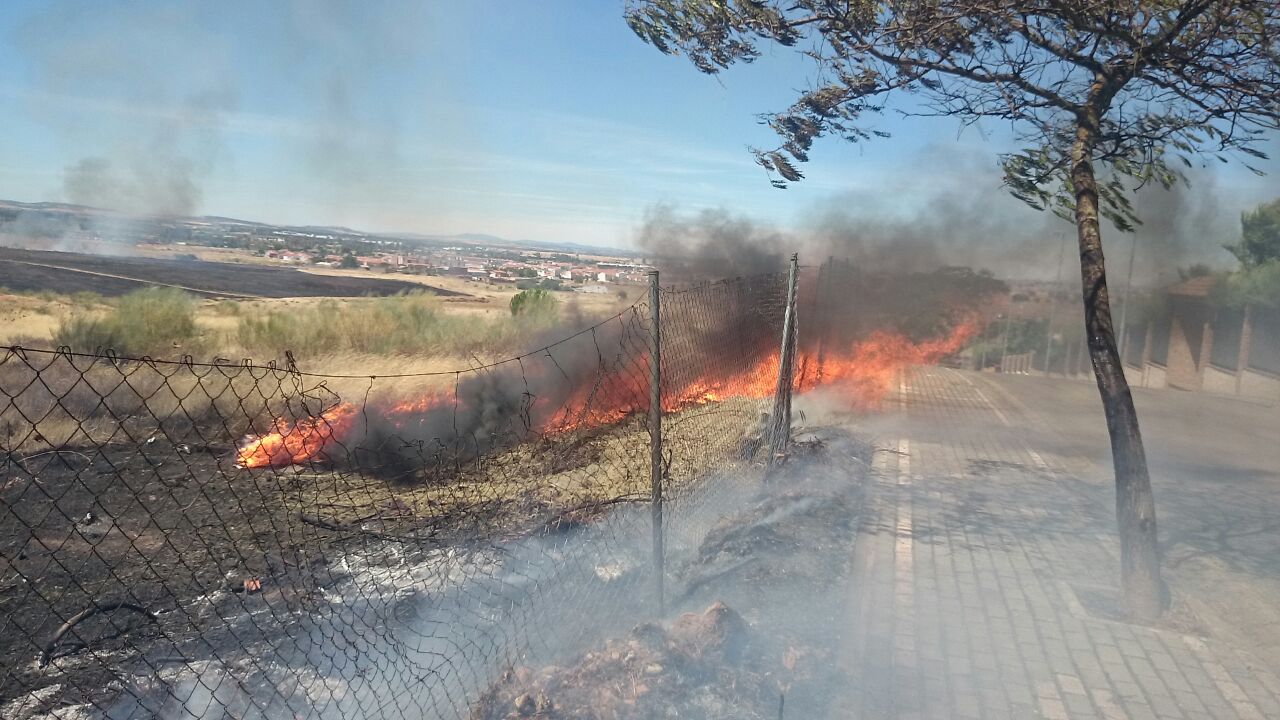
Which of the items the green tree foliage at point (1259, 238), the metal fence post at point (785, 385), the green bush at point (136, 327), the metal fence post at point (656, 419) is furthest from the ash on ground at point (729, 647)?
the green tree foliage at point (1259, 238)

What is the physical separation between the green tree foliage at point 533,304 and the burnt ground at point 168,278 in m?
7.36

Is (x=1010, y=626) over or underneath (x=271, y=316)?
underneath

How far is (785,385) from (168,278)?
22797 millimetres

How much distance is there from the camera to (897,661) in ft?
12.5

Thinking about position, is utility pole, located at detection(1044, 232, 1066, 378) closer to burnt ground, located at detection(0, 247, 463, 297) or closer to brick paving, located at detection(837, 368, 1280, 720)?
brick paving, located at detection(837, 368, 1280, 720)

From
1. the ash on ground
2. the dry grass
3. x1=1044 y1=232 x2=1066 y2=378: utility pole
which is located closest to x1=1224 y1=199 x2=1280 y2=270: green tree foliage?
x1=1044 y1=232 x2=1066 y2=378: utility pole

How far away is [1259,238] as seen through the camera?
1880 centimetres

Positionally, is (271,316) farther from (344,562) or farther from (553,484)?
(344,562)

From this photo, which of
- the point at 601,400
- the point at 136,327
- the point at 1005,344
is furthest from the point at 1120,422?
the point at 1005,344

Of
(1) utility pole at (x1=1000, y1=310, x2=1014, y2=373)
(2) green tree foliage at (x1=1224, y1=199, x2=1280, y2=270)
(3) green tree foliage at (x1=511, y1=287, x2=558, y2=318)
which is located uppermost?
(2) green tree foliage at (x1=1224, y1=199, x2=1280, y2=270)

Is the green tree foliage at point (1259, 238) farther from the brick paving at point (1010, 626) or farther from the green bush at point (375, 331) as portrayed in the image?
the green bush at point (375, 331)

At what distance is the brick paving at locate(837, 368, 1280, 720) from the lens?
347cm

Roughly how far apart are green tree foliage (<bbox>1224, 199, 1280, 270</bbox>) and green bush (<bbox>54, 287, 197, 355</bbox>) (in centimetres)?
2584

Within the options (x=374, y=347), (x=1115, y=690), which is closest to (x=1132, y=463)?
(x=1115, y=690)
